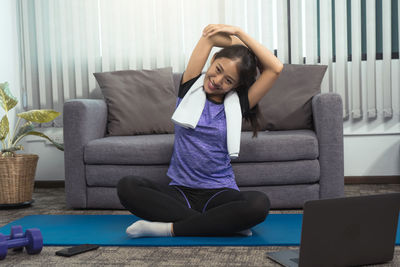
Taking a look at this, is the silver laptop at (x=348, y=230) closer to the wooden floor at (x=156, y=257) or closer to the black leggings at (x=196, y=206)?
the wooden floor at (x=156, y=257)

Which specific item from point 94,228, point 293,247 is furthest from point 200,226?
point 94,228

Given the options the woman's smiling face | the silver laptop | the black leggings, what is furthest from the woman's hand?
the silver laptop

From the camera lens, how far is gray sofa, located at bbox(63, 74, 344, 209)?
255 cm

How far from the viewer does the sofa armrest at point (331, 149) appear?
8.43 feet

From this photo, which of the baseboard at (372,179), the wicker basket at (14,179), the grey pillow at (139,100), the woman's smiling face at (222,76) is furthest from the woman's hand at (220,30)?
the baseboard at (372,179)

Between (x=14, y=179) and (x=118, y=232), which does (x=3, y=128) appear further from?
(x=118, y=232)

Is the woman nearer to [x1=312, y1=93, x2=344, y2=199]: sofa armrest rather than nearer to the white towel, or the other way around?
the white towel

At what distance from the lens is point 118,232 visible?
2105 mm

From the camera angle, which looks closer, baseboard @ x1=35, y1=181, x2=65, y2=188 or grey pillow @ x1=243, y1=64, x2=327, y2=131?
grey pillow @ x1=243, y1=64, x2=327, y2=131

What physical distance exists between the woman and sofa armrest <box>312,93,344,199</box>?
0.57 meters

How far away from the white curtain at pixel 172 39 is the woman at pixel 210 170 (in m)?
1.44

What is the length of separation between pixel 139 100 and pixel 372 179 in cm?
173

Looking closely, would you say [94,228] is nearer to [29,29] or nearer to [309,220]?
[309,220]

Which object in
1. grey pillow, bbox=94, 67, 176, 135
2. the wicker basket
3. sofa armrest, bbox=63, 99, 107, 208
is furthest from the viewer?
grey pillow, bbox=94, 67, 176, 135
